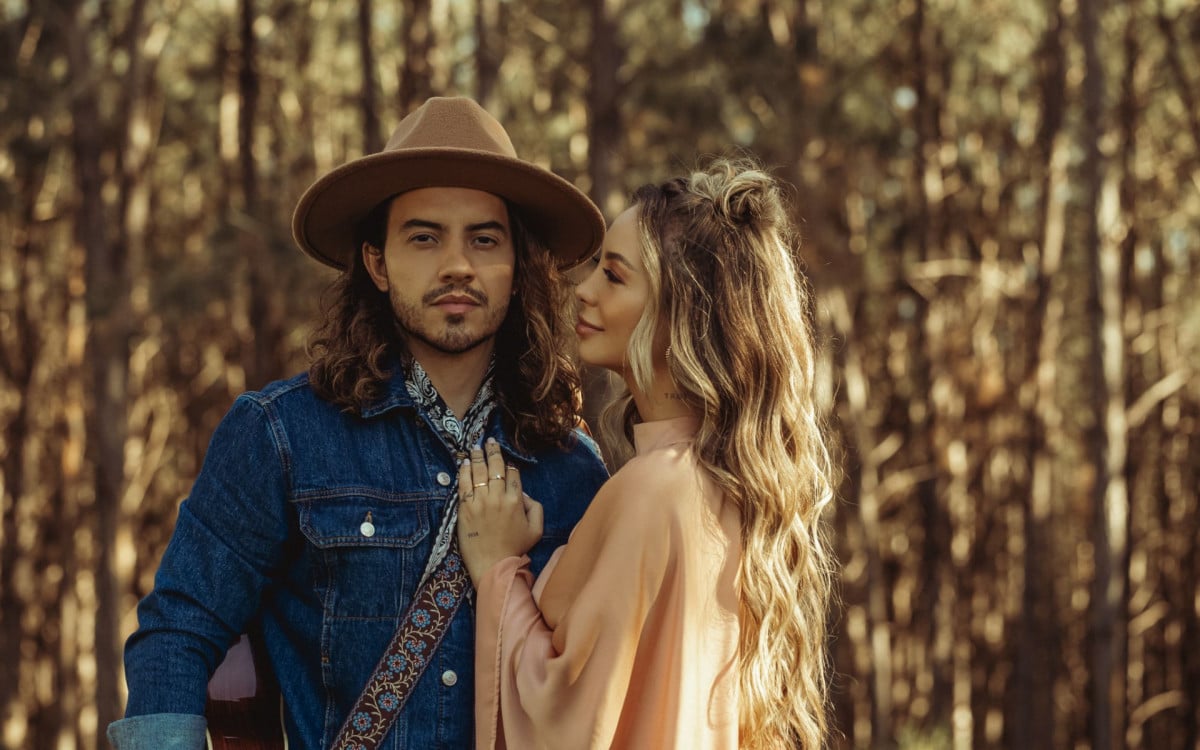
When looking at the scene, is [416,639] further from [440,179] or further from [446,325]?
[440,179]

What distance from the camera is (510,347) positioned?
11.3ft

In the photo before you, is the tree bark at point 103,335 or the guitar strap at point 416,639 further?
the tree bark at point 103,335

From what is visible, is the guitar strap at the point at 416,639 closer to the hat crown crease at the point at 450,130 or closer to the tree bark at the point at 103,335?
the hat crown crease at the point at 450,130

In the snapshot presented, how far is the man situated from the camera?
2861mm

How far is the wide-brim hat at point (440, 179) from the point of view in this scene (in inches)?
124

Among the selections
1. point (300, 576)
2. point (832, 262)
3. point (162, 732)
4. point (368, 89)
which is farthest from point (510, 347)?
point (832, 262)

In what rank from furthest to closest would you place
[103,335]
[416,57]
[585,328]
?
[416,57]
[103,335]
[585,328]

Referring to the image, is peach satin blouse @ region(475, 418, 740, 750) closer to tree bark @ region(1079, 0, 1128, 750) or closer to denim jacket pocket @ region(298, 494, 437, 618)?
denim jacket pocket @ region(298, 494, 437, 618)

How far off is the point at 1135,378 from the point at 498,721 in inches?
898

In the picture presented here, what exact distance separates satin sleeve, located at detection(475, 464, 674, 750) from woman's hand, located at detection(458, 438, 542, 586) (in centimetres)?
17

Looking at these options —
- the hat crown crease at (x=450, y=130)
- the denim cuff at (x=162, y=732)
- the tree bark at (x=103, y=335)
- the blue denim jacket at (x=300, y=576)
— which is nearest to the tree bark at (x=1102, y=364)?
the tree bark at (x=103, y=335)

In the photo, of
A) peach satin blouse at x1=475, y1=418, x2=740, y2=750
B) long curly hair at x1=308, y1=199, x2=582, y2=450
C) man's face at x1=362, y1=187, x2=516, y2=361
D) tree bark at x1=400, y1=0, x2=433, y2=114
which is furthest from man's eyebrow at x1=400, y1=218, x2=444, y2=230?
tree bark at x1=400, y1=0, x2=433, y2=114

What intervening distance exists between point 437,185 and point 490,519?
2.52 ft

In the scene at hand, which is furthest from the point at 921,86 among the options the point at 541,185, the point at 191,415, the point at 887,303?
the point at 541,185
